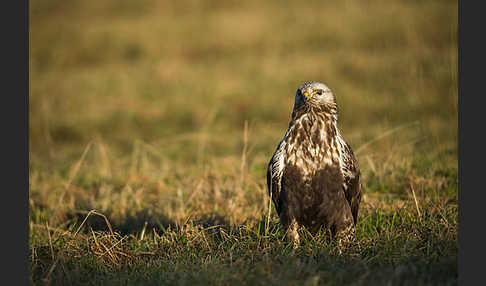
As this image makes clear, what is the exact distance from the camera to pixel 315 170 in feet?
12.5

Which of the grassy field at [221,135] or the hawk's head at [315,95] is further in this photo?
the hawk's head at [315,95]

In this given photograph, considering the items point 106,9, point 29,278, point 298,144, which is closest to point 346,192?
point 298,144

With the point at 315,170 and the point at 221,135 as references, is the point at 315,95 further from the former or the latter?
the point at 221,135

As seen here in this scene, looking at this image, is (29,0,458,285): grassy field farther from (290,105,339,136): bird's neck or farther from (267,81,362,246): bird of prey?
(290,105,339,136): bird's neck

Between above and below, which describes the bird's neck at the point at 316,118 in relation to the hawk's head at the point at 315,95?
below

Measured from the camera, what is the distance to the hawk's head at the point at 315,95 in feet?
12.6

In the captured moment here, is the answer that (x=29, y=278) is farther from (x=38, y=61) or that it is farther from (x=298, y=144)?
(x=38, y=61)

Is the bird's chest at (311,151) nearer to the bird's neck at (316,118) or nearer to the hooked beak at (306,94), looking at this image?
the bird's neck at (316,118)

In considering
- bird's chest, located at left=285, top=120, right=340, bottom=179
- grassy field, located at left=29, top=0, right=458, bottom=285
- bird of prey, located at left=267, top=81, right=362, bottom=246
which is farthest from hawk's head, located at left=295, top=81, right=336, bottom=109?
grassy field, located at left=29, top=0, right=458, bottom=285

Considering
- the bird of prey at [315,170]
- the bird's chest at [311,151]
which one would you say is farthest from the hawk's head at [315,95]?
the bird's chest at [311,151]

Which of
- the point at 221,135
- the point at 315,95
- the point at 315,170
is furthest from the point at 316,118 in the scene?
the point at 221,135

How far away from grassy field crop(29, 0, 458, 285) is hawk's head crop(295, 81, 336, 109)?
110cm

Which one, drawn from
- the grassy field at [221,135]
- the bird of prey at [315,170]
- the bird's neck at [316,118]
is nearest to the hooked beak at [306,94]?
the bird of prey at [315,170]

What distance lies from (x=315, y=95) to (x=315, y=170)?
0.62 metres
